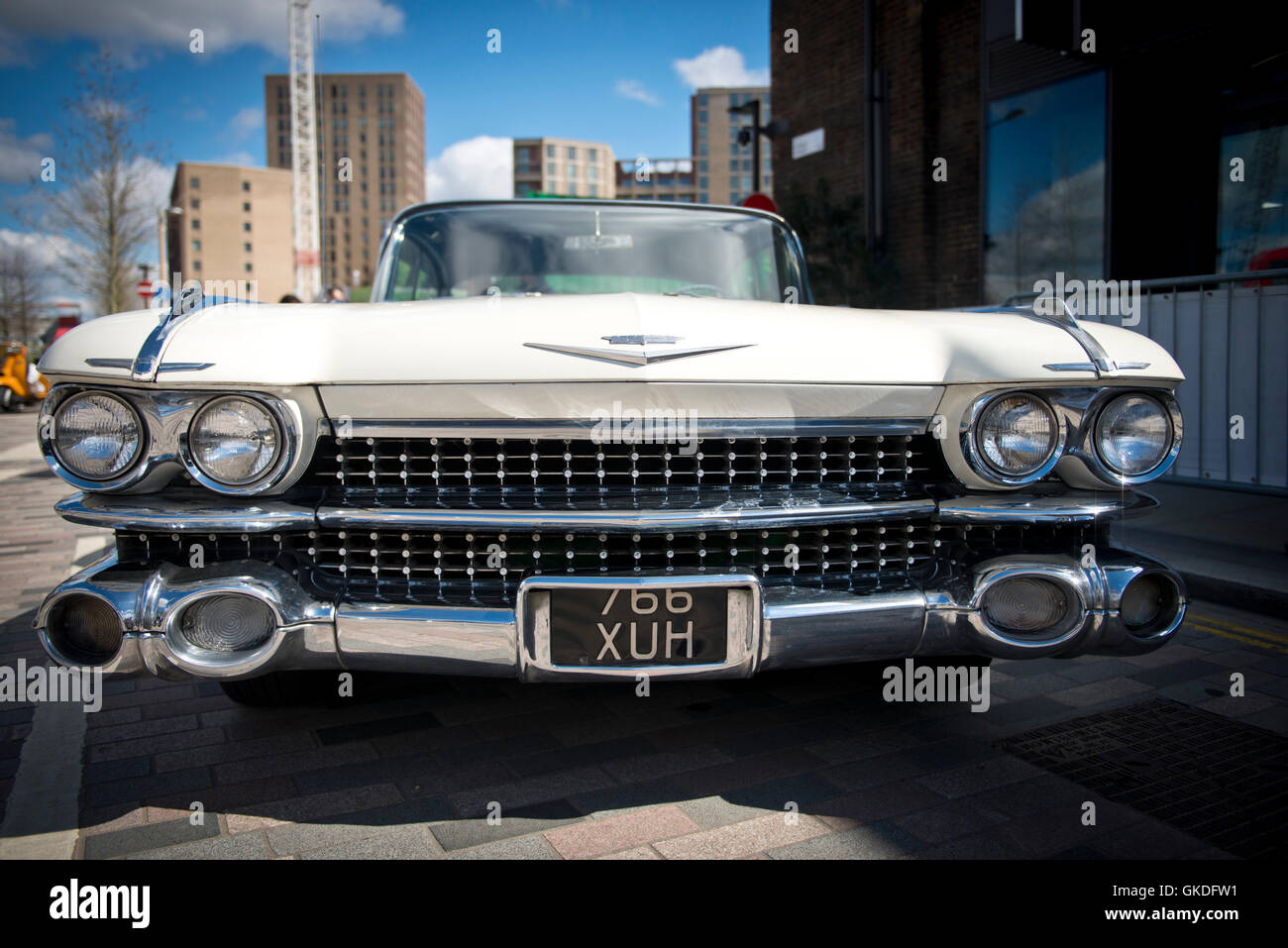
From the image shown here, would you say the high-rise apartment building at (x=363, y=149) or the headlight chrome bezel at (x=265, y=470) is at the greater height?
the high-rise apartment building at (x=363, y=149)

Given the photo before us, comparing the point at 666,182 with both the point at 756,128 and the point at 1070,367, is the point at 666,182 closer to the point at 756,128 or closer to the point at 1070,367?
the point at 756,128

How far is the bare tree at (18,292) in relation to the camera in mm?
39594

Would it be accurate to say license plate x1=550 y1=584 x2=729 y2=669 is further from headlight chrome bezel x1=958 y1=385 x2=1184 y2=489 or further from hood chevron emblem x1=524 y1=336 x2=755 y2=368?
headlight chrome bezel x1=958 y1=385 x2=1184 y2=489

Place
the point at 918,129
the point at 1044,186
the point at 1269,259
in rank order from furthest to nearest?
the point at 918,129 → the point at 1044,186 → the point at 1269,259

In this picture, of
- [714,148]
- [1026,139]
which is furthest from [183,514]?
[714,148]

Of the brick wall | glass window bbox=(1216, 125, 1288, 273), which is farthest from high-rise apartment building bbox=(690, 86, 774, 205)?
glass window bbox=(1216, 125, 1288, 273)

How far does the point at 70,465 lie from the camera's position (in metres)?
2.14

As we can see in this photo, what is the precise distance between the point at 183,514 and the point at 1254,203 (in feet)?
28.2

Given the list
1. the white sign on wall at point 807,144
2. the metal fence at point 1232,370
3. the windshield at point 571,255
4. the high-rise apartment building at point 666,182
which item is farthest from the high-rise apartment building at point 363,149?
the windshield at point 571,255

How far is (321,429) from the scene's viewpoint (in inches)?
85.4

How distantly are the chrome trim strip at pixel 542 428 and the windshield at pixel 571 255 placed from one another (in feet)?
4.30

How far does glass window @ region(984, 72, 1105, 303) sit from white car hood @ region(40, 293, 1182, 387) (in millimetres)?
7665

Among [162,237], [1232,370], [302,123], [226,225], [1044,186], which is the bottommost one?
[1232,370]

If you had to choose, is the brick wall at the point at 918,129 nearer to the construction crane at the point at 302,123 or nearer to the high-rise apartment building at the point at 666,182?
the construction crane at the point at 302,123
